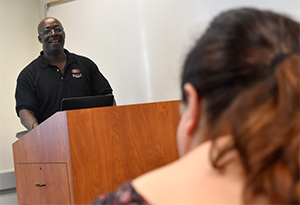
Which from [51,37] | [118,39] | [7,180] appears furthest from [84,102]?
[7,180]

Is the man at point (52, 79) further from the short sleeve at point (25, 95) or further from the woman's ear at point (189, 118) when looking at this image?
the woman's ear at point (189, 118)

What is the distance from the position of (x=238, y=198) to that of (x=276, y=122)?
0.12m

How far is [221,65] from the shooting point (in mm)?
546

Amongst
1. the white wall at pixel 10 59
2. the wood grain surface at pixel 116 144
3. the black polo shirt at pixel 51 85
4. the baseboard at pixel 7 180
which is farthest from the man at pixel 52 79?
the baseboard at pixel 7 180

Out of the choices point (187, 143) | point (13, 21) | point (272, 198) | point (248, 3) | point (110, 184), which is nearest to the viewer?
point (272, 198)

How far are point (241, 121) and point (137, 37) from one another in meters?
3.50

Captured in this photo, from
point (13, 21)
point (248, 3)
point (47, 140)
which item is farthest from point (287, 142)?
point (13, 21)

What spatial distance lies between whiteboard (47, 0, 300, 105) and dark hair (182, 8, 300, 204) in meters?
2.81

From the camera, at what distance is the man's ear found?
1.90 feet

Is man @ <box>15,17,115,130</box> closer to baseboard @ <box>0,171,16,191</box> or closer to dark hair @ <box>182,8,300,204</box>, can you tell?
baseboard @ <box>0,171,16,191</box>

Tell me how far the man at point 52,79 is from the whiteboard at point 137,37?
76 cm

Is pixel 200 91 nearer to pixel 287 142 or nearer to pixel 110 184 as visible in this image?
pixel 287 142

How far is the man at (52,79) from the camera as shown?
9.62 ft

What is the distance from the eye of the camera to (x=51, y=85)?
3.03 m
